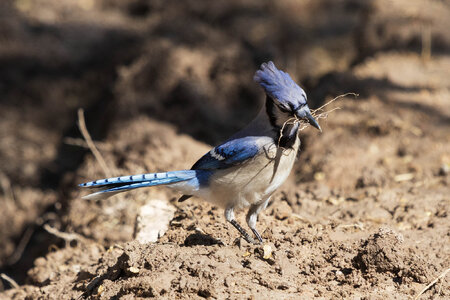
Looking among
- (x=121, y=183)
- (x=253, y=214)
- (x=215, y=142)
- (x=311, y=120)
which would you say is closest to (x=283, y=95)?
(x=311, y=120)

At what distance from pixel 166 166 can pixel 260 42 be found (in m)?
3.54

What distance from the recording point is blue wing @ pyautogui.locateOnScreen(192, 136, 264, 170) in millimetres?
3963

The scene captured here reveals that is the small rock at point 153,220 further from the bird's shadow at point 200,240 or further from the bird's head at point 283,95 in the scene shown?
the bird's head at point 283,95

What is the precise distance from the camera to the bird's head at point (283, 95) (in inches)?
150

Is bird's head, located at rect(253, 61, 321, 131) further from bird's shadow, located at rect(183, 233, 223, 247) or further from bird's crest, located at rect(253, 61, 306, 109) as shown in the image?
bird's shadow, located at rect(183, 233, 223, 247)

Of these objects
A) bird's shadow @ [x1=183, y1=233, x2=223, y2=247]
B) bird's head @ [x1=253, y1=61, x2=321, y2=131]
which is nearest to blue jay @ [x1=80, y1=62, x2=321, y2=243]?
bird's head @ [x1=253, y1=61, x2=321, y2=131]

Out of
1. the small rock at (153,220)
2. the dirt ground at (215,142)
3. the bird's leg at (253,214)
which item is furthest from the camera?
the small rock at (153,220)

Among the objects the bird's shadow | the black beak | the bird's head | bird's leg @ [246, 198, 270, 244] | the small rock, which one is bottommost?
the small rock

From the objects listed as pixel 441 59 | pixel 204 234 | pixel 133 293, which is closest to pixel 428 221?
pixel 204 234

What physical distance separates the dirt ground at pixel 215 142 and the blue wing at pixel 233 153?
52cm

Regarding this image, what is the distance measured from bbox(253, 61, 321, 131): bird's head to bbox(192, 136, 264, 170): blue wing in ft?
0.81

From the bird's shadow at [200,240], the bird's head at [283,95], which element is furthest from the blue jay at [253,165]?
the bird's shadow at [200,240]

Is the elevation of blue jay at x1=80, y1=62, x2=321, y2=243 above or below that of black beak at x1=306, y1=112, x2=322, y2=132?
below

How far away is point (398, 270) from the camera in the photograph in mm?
3523
